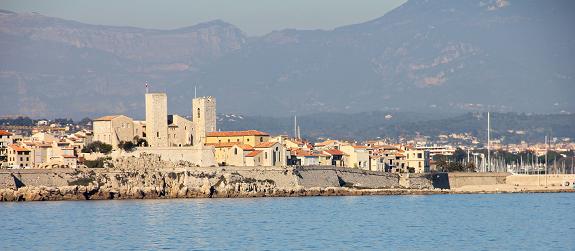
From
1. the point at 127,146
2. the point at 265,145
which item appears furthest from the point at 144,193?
the point at 265,145

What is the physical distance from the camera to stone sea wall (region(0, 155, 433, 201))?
6194 centimetres

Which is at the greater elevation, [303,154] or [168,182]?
[303,154]

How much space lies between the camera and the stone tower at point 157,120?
7338 cm

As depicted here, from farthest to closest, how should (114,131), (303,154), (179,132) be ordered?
1. (303,154)
2. (179,132)
3. (114,131)

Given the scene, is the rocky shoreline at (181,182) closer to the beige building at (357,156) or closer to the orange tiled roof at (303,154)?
the orange tiled roof at (303,154)

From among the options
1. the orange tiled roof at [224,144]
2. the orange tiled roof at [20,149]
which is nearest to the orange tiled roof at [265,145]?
the orange tiled roof at [224,144]

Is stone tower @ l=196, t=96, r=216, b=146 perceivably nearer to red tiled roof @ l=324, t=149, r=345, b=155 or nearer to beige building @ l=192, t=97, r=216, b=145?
beige building @ l=192, t=97, r=216, b=145

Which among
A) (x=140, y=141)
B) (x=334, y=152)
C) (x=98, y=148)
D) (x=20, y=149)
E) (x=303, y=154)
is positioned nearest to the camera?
(x=140, y=141)

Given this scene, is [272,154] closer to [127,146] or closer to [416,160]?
[127,146]

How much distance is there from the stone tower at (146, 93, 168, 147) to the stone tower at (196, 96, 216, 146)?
110 inches

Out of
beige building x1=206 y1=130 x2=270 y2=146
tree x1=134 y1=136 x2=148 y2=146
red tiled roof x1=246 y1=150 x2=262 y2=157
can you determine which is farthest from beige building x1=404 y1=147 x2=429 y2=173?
tree x1=134 y1=136 x2=148 y2=146

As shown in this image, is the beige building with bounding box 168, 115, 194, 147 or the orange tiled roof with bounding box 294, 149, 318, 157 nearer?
the beige building with bounding box 168, 115, 194, 147

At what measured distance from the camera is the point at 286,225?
146 feet

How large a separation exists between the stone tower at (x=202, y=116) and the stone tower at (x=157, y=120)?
2806 millimetres
